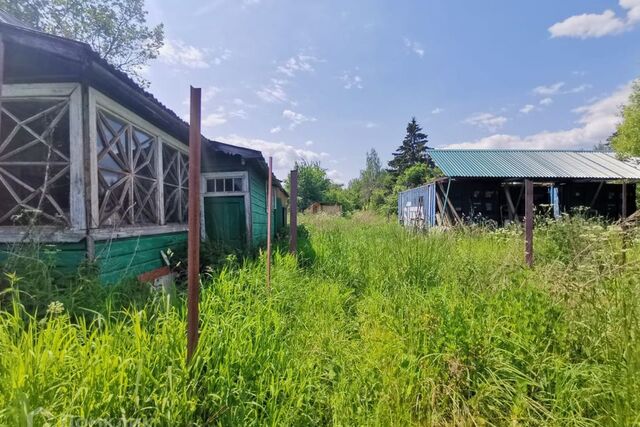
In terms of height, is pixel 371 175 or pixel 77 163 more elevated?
pixel 371 175

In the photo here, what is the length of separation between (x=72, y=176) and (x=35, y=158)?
1957 millimetres

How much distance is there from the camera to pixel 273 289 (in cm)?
359

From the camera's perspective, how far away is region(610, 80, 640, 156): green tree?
16.4 m

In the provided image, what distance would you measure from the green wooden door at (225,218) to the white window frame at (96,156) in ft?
4.19

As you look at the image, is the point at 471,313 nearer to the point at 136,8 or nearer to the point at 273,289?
the point at 273,289

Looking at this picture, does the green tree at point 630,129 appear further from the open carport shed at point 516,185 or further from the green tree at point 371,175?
the green tree at point 371,175

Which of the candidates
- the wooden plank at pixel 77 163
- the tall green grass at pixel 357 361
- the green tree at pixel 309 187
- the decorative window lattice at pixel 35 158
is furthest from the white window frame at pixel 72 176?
the green tree at pixel 309 187

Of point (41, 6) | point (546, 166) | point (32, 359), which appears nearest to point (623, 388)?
point (32, 359)

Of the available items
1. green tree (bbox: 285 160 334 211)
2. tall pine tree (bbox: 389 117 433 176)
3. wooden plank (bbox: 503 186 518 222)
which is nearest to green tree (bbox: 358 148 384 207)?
tall pine tree (bbox: 389 117 433 176)

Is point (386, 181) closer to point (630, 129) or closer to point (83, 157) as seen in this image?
point (630, 129)

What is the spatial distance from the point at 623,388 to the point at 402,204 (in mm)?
19389

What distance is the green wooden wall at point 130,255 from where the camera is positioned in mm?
3412

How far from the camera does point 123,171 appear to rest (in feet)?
13.3


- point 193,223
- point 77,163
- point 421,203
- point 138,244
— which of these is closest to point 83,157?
point 77,163
